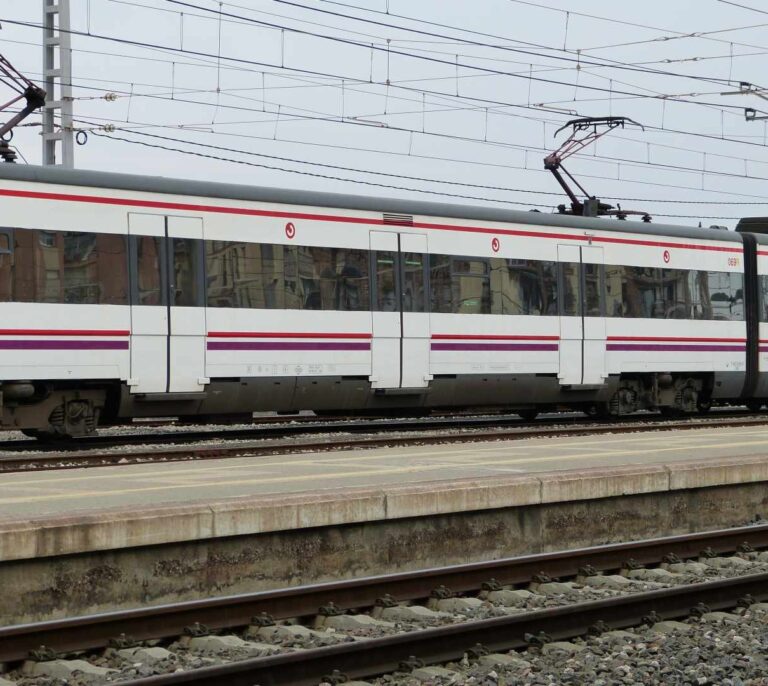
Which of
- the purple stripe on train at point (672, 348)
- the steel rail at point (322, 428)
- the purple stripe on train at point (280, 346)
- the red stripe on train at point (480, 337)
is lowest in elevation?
the steel rail at point (322, 428)

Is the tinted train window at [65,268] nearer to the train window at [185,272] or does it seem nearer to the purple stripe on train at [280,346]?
the train window at [185,272]

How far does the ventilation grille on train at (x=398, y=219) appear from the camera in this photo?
18.5 meters

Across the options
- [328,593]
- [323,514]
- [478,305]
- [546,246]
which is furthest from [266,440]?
[328,593]

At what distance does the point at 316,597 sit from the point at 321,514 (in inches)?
47.7

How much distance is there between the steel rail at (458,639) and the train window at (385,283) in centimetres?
998

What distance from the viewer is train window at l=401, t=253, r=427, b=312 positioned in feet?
61.1

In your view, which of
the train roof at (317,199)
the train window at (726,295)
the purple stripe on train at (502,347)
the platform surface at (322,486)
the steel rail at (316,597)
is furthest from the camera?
the train window at (726,295)

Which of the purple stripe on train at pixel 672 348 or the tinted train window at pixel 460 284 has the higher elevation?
the tinted train window at pixel 460 284

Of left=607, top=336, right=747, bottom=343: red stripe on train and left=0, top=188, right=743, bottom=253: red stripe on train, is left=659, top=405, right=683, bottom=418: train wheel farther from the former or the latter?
left=0, top=188, right=743, bottom=253: red stripe on train

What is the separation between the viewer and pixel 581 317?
68.3ft

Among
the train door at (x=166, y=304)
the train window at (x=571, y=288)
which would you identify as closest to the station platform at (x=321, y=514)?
the train door at (x=166, y=304)

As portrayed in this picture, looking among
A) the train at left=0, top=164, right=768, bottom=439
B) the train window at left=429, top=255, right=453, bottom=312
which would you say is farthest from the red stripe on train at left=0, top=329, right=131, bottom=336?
the train window at left=429, top=255, right=453, bottom=312

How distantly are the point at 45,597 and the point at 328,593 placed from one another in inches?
67.5

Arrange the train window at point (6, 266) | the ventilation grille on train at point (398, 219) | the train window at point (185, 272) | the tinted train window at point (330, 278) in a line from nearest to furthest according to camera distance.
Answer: the train window at point (6, 266), the train window at point (185, 272), the tinted train window at point (330, 278), the ventilation grille on train at point (398, 219)
